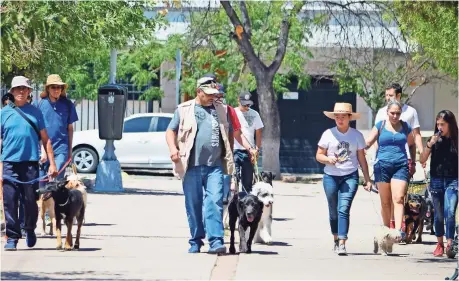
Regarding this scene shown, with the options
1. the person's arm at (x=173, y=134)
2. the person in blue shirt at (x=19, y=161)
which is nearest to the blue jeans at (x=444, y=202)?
the person's arm at (x=173, y=134)

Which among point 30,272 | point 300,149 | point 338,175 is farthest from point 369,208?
point 300,149

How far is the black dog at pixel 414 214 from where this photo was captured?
1368 centimetres

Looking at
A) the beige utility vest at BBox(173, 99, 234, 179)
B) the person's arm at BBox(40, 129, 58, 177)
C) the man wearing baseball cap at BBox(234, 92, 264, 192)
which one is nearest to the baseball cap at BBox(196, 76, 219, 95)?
the beige utility vest at BBox(173, 99, 234, 179)

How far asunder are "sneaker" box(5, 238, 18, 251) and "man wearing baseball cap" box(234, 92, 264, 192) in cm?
329

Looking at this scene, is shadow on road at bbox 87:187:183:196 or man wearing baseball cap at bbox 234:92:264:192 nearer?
man wearing baseball cap at bbox 234:92:264:192

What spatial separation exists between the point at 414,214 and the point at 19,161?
182 inches

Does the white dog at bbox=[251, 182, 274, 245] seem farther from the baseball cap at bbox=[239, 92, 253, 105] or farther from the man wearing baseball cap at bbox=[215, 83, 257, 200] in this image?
the baseball cap at bbox=[239, 92, 253, 105]

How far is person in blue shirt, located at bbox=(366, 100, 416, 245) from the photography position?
1286cm

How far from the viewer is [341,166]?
1283 centimetres

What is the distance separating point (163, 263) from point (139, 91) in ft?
75.2

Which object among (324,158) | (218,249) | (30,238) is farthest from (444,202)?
(30,238)

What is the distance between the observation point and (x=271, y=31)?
31531mm

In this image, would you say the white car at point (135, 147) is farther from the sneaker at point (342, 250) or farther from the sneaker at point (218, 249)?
the sneaker at point (218, 249)

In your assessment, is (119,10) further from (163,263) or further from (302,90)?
(302,90)
